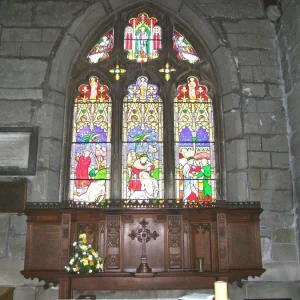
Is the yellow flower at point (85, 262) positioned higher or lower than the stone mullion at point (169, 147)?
lower

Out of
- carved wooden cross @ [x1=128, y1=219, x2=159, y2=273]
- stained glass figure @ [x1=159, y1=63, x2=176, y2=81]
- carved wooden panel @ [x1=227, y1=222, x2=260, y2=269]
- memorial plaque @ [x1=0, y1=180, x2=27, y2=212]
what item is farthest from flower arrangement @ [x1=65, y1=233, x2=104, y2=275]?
stained glass figure @ [x1=159, y1=63, x2=176, y2=81]

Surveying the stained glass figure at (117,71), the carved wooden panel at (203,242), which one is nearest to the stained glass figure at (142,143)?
the stained glass figure at (117,71)

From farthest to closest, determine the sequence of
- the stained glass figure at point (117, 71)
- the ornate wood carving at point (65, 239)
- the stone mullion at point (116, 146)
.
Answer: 1. the stained glass figure at point (117, 71)
2. the stone mullion at point (116, 146)
3. the ornate wood carving at point (65, 239)

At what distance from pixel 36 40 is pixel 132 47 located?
1454 mm

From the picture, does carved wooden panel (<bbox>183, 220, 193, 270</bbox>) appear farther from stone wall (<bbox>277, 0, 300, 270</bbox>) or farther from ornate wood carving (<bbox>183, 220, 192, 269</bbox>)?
stone wall (<bbox>277, 0, 300, 270</bbox>)

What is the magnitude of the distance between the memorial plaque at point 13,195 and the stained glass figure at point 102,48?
2238 mm

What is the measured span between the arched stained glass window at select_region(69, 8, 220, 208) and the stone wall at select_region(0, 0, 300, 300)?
0.28 meters

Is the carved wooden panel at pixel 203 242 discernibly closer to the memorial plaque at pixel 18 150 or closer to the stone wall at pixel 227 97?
the stone wall at pixel 227 97

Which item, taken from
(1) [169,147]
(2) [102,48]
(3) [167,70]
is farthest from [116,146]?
(2) [102,48]

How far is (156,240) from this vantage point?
17.5 ft

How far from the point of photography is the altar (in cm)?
505

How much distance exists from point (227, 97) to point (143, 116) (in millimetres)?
1235

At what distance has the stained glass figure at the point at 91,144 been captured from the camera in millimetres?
6016

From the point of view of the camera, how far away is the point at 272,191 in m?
5.66
